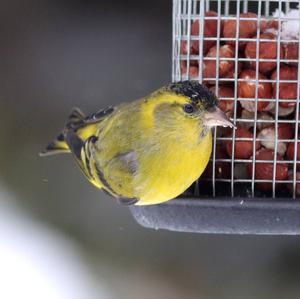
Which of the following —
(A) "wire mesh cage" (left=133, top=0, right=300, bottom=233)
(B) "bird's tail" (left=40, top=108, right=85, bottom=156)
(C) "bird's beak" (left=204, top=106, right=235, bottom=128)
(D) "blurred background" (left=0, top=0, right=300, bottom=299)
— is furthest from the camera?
(D) "blurred background" (left=0, top=0, right=300, bottom=299)

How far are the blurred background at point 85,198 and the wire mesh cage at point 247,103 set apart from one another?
2075 mm

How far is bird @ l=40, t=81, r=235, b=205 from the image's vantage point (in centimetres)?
414

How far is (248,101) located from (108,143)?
0.59m

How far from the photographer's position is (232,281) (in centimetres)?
670

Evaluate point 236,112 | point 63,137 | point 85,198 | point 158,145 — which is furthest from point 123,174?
point 85,198

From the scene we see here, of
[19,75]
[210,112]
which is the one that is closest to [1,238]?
[19,75]

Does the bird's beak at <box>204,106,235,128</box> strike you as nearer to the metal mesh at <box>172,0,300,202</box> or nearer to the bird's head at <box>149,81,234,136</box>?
the bird's head at <box>149,81,234,136</box>

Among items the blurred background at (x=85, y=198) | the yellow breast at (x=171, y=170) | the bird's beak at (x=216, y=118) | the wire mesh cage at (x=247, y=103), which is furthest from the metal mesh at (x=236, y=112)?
the blurred background at (x=85, y=198)

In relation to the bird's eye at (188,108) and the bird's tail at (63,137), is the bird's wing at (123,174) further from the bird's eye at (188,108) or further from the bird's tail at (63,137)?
the bird's tail at (63,137)

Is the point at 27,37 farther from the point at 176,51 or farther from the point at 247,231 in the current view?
the point at 247,231

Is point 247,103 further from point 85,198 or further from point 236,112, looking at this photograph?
point 85,198

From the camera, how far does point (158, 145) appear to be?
14.0ft

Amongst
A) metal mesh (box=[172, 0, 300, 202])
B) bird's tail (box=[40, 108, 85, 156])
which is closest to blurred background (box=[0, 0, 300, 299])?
bird's tail (box=[40, 108, 85, 156])

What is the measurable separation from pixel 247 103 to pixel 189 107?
32 centimetres
